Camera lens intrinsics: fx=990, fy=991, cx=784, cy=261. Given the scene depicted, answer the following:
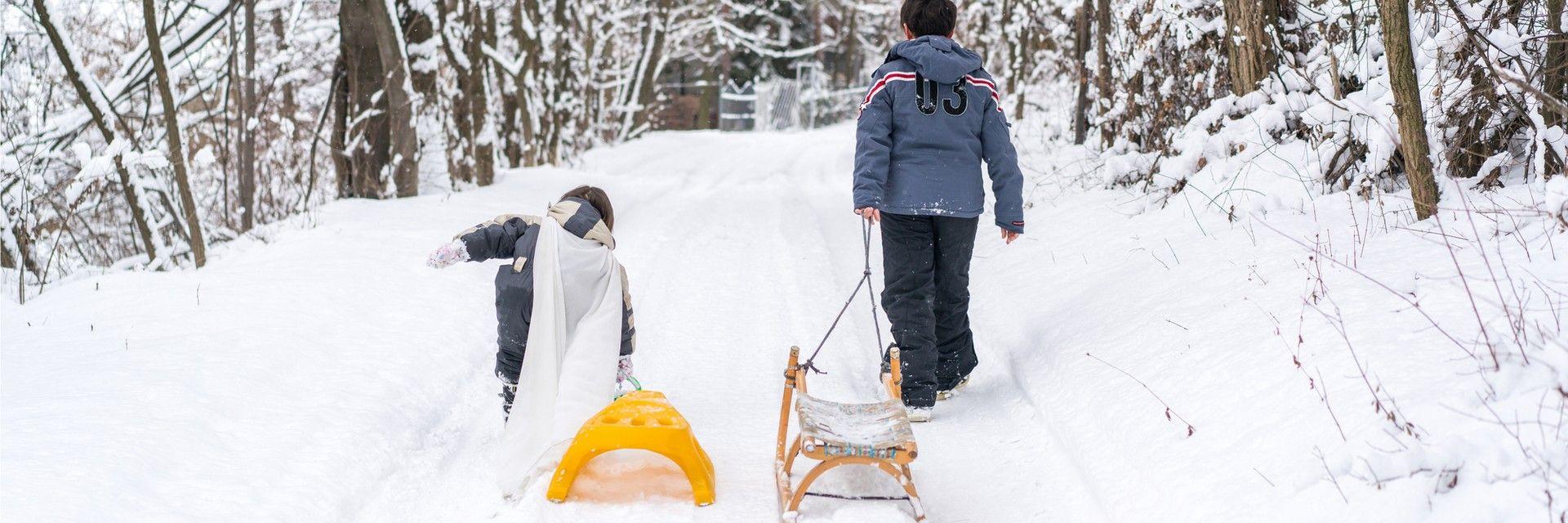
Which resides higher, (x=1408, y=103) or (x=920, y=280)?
(x=1408, y=103)

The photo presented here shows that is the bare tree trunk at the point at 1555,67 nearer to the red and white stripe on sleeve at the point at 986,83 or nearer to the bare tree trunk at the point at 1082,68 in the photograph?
the red and white stripe on sleeve at the point at 986,83

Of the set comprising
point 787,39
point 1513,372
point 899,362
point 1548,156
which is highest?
point 787,39

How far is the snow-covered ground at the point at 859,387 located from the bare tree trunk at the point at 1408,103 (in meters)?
0.17

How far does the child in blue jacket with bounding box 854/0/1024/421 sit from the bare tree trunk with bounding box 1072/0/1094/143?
20.2 feet

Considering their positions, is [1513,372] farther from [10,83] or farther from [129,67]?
[10,83]

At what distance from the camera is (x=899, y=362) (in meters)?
4.21

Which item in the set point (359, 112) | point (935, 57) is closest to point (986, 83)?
point (935, 57)

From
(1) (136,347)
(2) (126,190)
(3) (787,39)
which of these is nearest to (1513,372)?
(1) (136,347)

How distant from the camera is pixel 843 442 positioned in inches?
123

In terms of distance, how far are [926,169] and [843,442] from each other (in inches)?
53.7

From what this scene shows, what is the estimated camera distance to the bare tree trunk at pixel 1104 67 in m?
8.77

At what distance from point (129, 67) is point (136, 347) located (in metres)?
4.39

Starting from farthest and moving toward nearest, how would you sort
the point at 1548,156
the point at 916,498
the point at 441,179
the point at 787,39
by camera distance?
the point at 787,39
the point at 441,179
the point at 1548,156
the point at 916,498

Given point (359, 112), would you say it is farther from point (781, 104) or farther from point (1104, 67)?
point (781, 104)
